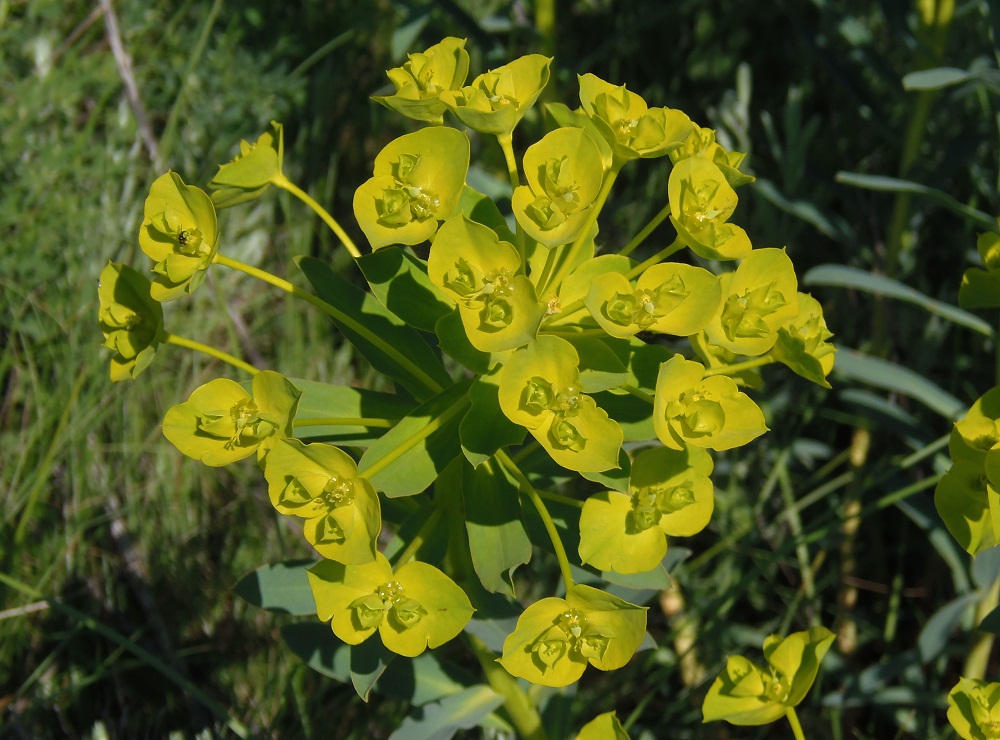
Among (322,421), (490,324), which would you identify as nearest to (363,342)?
(322,421)

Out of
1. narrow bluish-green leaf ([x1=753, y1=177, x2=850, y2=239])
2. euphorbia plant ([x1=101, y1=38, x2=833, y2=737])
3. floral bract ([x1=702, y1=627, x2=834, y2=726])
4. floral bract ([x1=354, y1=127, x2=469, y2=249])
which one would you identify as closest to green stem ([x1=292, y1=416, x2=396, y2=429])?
euphorbia plant ([x1=101, y1=38, x2=833, y2=737])

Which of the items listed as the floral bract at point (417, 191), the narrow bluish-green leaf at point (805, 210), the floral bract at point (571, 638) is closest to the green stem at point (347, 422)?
the floral bract at point (417, 191)

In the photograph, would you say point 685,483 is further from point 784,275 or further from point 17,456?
point 17,456

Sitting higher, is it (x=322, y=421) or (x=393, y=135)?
(x=322, y=421)

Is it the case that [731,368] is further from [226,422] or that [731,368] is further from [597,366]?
[226,422]

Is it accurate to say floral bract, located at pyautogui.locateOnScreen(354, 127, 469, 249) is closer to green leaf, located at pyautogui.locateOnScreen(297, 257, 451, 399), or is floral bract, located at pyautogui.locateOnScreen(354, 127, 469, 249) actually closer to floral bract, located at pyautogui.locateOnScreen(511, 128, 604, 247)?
floral bract, located at pyautogui.locateOnScreen(511, 128, 604, 247)

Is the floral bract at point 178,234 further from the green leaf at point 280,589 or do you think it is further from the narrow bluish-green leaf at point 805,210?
the narrow bluish-green leaf at point 805,210

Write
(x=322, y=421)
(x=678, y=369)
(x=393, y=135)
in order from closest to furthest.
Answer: (x=678, y=369)
(x=322, y=421)
(x=393, y=135)
